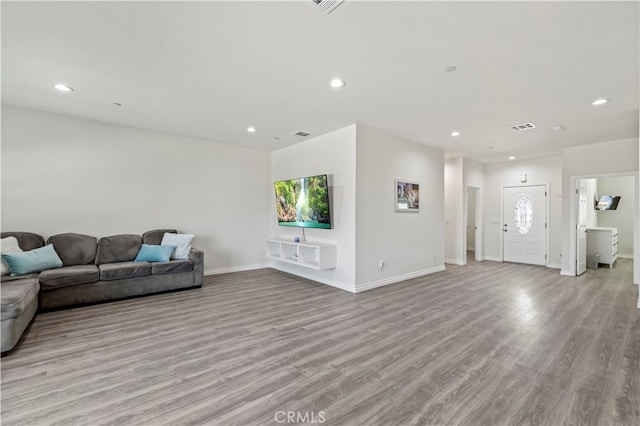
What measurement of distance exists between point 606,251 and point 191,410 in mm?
9123

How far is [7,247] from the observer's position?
12.4ft

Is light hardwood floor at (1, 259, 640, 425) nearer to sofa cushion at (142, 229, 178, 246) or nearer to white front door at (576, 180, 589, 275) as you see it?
sofa cushion at (142, 229, 178, 246)

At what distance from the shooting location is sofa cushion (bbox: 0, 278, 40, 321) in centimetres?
259

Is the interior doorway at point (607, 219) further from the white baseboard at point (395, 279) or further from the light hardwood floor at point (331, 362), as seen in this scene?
the light hardwood floor at point (331, 362)

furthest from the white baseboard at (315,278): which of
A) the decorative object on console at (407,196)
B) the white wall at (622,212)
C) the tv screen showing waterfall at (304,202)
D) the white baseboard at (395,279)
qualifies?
the white wall at (622,212)

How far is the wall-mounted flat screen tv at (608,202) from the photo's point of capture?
8.02 m

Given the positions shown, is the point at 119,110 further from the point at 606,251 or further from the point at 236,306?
the point at 606,251

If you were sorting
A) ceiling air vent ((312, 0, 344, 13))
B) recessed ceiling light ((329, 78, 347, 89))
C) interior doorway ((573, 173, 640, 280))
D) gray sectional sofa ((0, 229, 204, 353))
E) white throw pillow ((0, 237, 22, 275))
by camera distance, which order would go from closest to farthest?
ceiling air vent ((312, 0, 344, 13)) < recessed ceiling light ((329, 78, 347, 89)) < gray sectional sofa ((0, 229, 204, 353)) < white throw pillow ((0, 237, 22, 275)) < interior doorway ((573, 173, 640, 280))

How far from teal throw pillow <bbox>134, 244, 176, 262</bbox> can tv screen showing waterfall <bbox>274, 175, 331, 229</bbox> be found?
2271 millimetres

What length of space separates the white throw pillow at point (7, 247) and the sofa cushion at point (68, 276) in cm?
35

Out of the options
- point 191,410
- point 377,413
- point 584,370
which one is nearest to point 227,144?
point 191,410

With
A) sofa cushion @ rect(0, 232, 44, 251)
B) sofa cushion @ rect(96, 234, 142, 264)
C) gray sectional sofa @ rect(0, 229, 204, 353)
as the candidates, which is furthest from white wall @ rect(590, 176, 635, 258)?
sofa cushion @ rect(0, 232, 44, 251)

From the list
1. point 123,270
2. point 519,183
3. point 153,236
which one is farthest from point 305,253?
point 519,183

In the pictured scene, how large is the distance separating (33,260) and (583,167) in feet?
30.9
